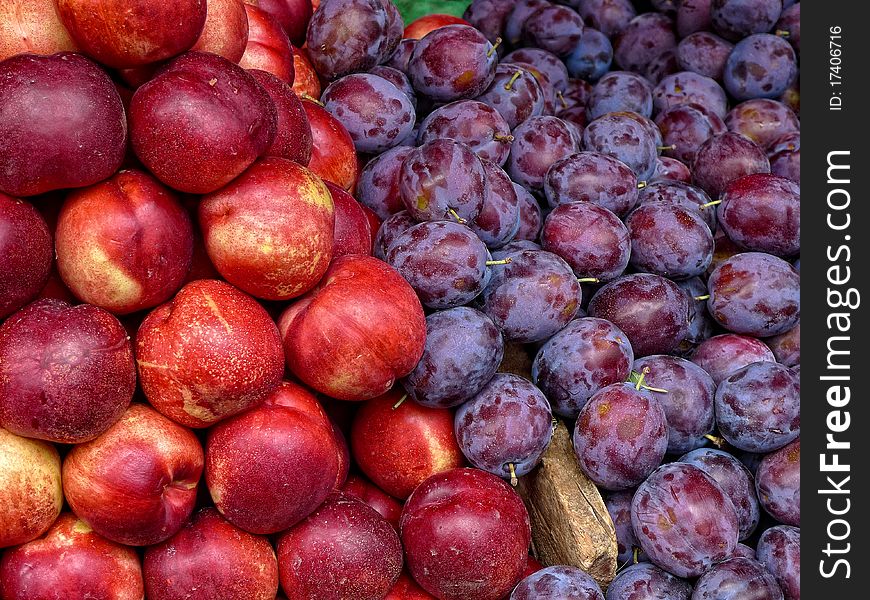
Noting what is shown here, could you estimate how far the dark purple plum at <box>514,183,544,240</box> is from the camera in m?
1.91

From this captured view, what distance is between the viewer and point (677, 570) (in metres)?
1.49

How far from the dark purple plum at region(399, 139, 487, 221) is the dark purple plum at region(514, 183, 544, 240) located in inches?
8.5

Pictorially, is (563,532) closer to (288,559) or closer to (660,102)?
(288,559)

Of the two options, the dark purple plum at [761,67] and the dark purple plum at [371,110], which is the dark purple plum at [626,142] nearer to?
the dark purple plum at [371,110]

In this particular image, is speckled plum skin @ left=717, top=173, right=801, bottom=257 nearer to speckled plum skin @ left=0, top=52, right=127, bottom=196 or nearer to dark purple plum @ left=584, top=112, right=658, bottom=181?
dark purple plum @ left=584, top=112, right=658, bottom=181

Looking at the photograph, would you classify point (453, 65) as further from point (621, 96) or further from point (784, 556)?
point (784, 556)

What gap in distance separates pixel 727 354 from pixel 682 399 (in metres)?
0.25

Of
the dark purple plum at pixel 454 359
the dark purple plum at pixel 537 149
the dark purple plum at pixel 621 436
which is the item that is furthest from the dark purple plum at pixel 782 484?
the dark purple plum at pixel 537 149

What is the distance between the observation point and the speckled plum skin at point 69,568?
1244 mm

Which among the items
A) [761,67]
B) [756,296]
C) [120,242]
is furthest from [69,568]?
[761,67]

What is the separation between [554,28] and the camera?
2.67 m

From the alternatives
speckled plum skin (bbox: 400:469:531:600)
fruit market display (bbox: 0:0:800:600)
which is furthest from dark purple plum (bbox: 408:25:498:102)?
speckled plum skin (bbox: 400:469:531:600)
